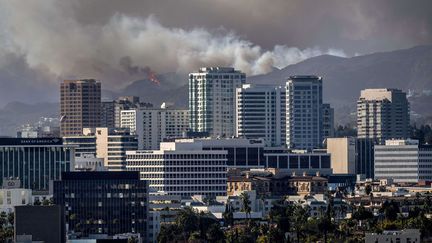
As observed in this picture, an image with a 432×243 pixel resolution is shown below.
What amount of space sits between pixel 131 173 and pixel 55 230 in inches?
1501

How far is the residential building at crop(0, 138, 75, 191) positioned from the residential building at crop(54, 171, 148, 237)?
25.8m

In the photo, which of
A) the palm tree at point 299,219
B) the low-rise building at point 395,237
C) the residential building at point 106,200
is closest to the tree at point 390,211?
the palm tree at point 299,219

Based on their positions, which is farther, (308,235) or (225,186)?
(225,186)

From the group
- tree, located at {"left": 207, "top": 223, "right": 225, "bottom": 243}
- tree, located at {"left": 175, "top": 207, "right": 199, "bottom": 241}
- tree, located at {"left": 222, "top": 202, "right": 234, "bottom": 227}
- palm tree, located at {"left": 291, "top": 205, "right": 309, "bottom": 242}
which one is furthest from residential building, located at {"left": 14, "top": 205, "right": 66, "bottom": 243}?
tree, located at {"left": 222, "top": 202, "right": 234, "bottom": 227}

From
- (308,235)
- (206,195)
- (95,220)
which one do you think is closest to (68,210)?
(95,220)

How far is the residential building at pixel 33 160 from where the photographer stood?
176000 millimetres

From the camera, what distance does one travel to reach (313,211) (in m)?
171

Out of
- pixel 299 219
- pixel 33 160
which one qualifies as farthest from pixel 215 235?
pixel 33 160

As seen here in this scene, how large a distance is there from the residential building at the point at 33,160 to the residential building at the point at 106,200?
84.8 ft

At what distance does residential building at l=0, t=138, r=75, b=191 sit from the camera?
17600 cm

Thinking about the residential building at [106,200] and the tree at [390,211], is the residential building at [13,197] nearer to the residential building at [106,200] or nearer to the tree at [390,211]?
the residential building at [106,200]

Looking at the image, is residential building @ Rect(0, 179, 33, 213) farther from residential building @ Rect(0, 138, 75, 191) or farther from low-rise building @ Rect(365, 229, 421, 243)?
low-rise building @ Rect(365, 229, 421, 243)

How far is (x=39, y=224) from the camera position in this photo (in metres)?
112

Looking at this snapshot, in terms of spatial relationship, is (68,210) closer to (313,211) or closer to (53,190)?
(53,190)
